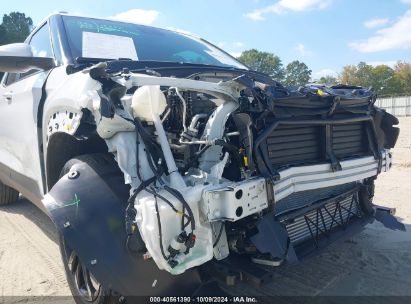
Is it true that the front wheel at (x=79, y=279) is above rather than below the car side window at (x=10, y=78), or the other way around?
below

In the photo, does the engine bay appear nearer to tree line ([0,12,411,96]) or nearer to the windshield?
the windshield

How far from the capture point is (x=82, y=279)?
2551 mm

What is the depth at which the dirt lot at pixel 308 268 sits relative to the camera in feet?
9.55

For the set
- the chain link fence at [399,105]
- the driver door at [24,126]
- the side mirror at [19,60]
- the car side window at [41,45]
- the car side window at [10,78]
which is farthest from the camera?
the chain link fence at [399,105]

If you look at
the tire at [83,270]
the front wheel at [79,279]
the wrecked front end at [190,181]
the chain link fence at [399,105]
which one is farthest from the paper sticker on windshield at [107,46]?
the chain link fence at [399,105]

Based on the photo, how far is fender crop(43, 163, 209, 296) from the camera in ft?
6.80

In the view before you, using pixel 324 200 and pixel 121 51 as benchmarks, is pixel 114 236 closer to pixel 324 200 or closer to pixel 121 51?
pixel 324 200

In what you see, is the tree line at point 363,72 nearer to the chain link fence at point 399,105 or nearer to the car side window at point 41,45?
the chain link fence at point 399,105

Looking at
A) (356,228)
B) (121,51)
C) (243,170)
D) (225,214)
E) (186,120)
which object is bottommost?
(356,228)

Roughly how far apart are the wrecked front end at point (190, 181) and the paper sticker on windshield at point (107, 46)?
881 millimetres

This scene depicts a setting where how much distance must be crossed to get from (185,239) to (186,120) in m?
0.77

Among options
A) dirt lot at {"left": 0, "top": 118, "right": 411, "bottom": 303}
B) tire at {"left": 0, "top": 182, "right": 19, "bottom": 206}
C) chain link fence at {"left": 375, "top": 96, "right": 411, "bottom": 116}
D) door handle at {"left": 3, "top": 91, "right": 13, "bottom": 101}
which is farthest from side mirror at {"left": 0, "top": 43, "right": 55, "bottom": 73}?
chain link fence at {"left": 375, "top": 96, "right": 411, "bottom": 116}

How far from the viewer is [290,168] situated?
93.7 inches

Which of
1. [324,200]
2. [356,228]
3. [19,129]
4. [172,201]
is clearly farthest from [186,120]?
[19,129]
